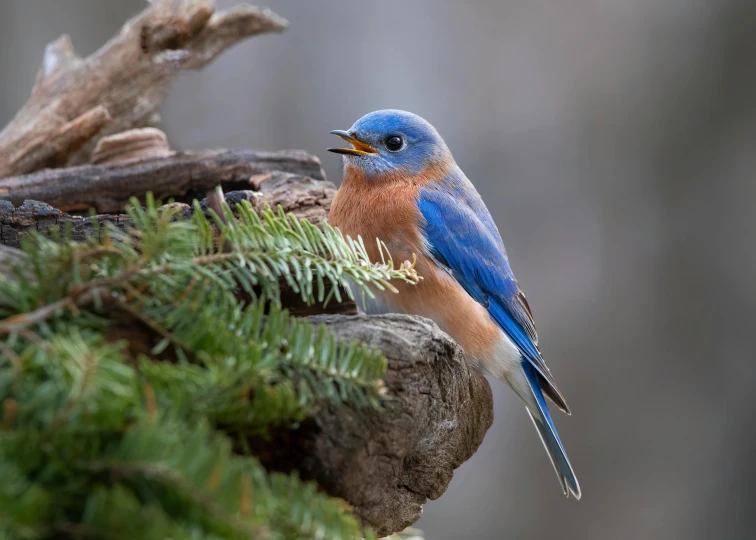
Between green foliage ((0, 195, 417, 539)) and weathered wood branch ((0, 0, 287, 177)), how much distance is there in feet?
4.39

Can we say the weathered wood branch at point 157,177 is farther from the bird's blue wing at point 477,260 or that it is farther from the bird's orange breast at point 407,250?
the bird's blue wing at point 477,260

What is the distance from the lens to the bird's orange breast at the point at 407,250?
1.36 meters

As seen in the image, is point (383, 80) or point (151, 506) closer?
point (151, 506)

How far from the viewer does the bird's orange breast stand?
4.46 ft

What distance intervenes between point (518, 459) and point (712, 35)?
2142 millimetres

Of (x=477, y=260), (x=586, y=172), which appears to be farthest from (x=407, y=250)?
(x=586, y=172)

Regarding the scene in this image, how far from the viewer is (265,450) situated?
0.71 m

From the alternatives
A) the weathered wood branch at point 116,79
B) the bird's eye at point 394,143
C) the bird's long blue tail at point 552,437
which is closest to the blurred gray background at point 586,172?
the weathered wood branch at point 116,79

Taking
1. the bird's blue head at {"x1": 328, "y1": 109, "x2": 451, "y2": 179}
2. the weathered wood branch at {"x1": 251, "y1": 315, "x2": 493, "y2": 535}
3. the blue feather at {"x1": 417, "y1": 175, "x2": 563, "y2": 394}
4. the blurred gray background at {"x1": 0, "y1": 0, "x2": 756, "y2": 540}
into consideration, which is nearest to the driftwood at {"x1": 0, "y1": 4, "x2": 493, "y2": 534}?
the weathered wood branch at {"x1": 251, "y1": 315, "x2": 493, "y2": 535}

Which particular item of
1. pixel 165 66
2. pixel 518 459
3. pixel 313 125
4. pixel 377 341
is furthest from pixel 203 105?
pixel 377 341

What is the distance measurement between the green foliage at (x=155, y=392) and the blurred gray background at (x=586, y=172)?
286cm

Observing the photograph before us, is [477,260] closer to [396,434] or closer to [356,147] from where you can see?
[356,147]

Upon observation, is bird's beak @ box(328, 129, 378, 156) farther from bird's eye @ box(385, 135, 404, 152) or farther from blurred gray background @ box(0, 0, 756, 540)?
blurred gray background @ box(0, 0, 756, 540)

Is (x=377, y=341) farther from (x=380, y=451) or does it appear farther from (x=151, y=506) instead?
(x=151, y=506)
